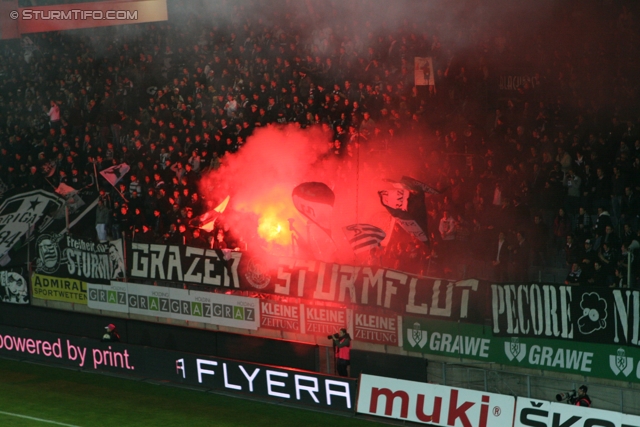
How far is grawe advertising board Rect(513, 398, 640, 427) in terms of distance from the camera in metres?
11.4

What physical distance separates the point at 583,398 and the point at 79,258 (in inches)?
409

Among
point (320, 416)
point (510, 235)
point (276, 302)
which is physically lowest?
point (320, 416)

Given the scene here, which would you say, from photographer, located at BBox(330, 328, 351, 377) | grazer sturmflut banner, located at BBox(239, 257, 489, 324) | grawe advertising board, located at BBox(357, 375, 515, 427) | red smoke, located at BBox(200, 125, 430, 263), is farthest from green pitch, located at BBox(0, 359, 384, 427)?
red smoke, located at BBox(200, 125, 430, 263)

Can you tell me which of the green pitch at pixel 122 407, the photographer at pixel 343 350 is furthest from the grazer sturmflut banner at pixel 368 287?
the green pitch at pixel 122 407

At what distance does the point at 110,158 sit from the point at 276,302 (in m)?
7.53

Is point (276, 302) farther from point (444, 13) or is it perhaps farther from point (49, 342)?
point (444, 13)

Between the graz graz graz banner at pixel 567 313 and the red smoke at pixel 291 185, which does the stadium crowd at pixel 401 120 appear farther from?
the graz graz graz banner at pixel 567 313

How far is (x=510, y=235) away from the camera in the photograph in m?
14.2

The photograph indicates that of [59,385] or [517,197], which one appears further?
[59,385]

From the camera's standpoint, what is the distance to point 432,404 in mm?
12953

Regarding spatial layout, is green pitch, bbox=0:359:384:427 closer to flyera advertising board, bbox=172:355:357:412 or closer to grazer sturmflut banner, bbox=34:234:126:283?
flyera advertising board, bbox=172:355:357:412

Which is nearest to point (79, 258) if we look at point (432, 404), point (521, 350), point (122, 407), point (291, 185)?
point (122, 407)

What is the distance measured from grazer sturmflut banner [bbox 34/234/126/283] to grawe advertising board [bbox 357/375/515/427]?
627 centimetres

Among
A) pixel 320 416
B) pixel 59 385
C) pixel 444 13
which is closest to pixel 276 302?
pixel 320 416
